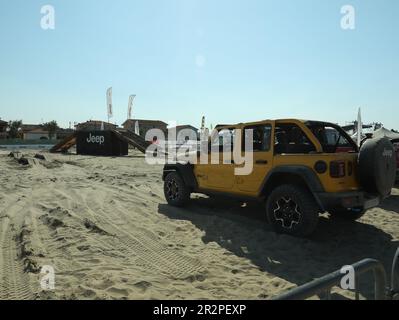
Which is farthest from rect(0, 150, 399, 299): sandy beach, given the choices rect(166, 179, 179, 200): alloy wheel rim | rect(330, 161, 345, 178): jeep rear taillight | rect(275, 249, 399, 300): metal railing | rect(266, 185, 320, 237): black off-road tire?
rect(275, 249, 399, 300): metal railing

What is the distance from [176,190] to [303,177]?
336 cm

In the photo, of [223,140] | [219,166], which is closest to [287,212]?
[219,166]

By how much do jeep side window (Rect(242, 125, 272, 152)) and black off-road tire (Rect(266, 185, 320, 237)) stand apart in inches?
32.2

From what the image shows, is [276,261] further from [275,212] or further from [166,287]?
[166,287]

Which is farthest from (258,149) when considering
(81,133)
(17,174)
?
(81,133)

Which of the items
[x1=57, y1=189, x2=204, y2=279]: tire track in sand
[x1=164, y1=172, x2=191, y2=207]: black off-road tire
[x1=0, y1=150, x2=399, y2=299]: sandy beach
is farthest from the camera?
[x1=164, y1=172, x2=191, y2=207]: black off-road tire

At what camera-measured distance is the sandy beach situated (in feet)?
13.0

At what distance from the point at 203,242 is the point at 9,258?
2718 mm

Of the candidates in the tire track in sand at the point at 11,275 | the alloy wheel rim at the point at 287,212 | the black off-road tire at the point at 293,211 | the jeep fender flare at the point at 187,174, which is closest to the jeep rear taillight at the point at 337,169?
the black off-road tire at the point at 293,211

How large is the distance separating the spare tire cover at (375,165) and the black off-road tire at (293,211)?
2.79ft

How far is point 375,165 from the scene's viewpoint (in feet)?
17.1

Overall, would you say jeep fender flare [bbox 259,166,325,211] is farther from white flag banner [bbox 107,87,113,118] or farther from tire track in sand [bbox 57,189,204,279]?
white flag banner [bbox 107,87,113,118]

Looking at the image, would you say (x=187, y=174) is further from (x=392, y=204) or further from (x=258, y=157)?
(x=392, y=204)

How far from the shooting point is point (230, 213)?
735 cm
